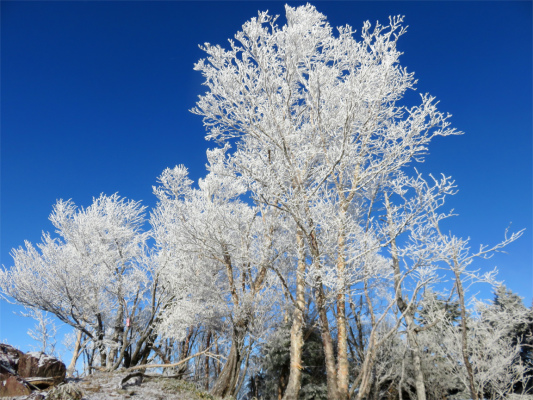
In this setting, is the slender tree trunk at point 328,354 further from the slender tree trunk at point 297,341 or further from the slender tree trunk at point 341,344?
the slender tree trunk at point 297,341

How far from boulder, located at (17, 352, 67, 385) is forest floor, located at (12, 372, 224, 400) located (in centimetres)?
34

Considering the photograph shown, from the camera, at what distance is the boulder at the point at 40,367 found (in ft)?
20.1

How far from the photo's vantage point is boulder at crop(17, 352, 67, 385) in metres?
6.13

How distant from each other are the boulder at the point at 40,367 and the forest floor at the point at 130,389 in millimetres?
337

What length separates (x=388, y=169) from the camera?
7.68m

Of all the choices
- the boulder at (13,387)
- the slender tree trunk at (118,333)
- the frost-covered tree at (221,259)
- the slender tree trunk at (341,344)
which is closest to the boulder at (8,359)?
the boulder at (13,387)

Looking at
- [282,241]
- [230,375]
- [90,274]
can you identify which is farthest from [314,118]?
[90,274]

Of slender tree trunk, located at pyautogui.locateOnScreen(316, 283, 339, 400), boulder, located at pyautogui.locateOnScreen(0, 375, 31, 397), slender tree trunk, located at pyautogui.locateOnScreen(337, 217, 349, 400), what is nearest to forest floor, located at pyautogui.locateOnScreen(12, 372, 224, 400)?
boulder, located at pyautogui.locateOnScreen(0, 375, 31, 397)

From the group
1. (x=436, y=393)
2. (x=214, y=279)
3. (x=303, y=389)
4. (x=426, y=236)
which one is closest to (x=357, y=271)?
(x=426, y=236)

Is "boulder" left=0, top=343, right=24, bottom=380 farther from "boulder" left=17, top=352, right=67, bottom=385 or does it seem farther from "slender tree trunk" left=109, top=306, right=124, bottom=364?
"slender tree trunk" left=109, top=306, right=124, bottom=364

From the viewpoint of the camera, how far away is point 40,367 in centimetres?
618

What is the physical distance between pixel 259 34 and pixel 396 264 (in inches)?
319

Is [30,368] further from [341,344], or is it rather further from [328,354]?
[341,344]

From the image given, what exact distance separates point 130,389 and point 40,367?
1794 mm
